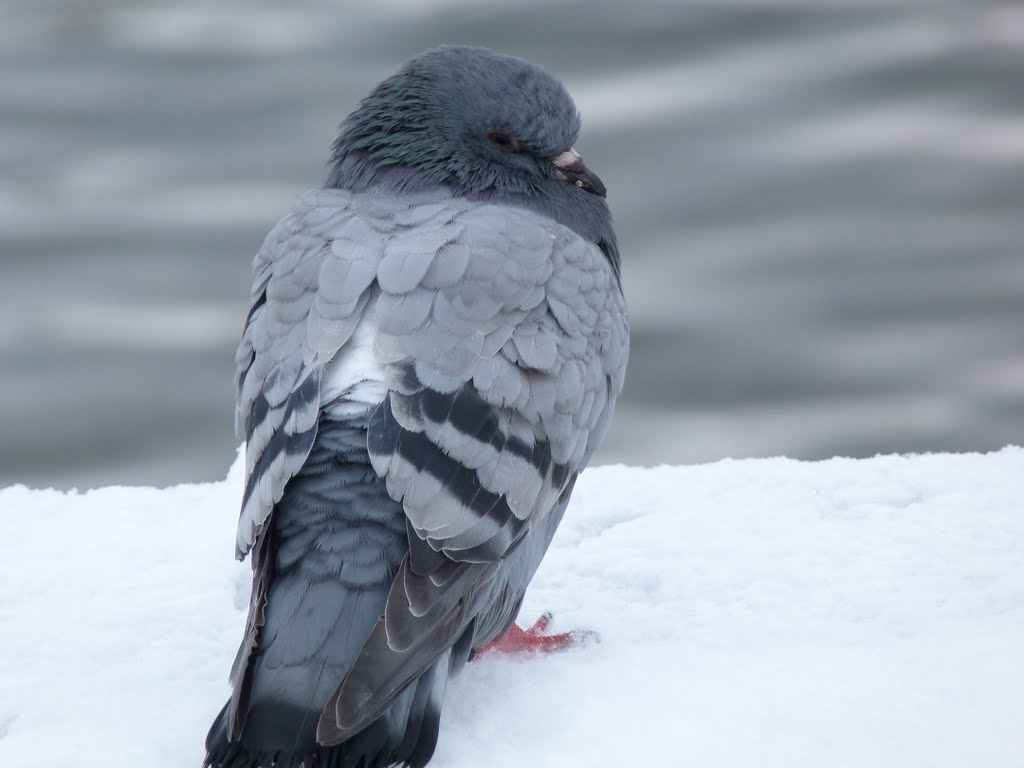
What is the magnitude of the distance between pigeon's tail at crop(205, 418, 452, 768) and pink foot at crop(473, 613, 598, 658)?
2.06 feet

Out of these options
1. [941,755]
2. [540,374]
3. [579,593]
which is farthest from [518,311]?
[941,755]

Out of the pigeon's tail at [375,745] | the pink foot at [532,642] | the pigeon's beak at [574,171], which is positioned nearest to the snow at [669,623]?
the pink foot at [532,642]

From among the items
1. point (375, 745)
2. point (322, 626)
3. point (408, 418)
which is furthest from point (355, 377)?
point (375, 745)

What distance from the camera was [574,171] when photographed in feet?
16.1

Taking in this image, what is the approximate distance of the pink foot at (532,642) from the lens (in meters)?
4.27

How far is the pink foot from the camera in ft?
14.0

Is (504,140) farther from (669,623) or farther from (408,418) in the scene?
(669,623)

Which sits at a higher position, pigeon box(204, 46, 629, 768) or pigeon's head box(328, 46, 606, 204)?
pigeon's head box(328, 46, 606, 204)

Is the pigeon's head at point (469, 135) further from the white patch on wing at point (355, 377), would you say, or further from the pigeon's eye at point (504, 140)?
the white patch on wing at point (355, 377)

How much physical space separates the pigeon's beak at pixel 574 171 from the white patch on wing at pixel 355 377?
131 cm

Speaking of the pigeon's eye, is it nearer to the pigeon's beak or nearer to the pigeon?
the pigeon

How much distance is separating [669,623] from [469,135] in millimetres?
1792

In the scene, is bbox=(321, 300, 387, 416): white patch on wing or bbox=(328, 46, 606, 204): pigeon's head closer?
bbox=(321, 300, 387, 416): white patch on wing

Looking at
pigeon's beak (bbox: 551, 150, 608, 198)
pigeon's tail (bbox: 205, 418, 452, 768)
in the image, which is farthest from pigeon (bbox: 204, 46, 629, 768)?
pigeon's beak (bbox: 551, 150, 608, 198)
